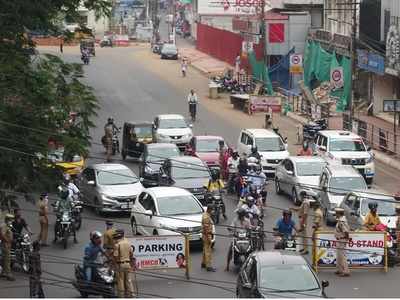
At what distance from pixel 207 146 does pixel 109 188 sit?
7.65m

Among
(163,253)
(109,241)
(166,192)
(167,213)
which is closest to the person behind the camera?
(109,241)

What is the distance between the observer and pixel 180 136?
4178 centimetres

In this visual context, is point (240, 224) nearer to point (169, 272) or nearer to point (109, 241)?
point (169, 272)

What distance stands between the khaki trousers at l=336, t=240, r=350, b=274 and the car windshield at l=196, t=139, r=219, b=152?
14222 millimetres

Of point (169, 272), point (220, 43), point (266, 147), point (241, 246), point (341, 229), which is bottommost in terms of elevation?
point (220, 43)

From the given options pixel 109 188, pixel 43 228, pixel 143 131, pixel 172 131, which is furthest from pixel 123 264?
pixel 172 131

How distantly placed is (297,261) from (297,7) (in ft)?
183

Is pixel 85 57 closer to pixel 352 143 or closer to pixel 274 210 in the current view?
pixel 352 143

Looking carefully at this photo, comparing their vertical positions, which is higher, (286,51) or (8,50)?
(8,50)

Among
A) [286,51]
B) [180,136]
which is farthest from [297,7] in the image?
[180,136]

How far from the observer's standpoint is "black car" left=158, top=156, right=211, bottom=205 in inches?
1208

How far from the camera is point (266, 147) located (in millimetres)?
37031

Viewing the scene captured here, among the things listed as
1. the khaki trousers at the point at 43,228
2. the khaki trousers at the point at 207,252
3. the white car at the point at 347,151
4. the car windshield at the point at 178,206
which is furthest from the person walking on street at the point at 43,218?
the white car at the point at 347,151

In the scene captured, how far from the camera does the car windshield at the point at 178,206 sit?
2573cm
